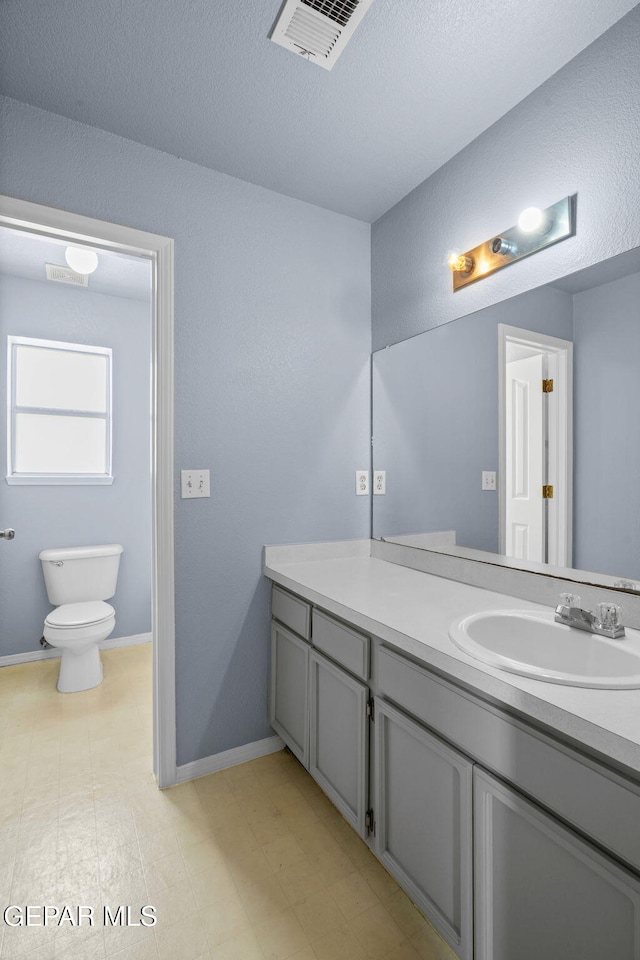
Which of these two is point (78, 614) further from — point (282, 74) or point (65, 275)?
point (282, 74)

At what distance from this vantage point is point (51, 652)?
2.99 m

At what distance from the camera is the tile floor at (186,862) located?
120cm

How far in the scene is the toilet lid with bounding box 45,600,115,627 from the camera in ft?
8.26

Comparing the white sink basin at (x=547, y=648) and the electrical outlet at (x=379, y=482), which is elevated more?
the electrical outlet at (x=379, y=482)

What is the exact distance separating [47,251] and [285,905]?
10.2 ft

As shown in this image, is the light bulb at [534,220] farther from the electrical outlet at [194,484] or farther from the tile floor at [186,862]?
the tile floor at [186,862]

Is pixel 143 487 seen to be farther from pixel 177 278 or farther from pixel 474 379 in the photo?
pixel 474 379

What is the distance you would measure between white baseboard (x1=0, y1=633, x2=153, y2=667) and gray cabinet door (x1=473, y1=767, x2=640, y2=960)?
7.36ft

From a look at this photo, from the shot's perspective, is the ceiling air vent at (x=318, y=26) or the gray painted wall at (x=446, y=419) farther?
the gray painted wall at (x=446, y=419)

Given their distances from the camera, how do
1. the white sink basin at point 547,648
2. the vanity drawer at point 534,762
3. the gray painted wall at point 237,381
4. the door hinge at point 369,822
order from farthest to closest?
the gray painted wall at point 237,381 < the door hinge at point 369,822 < the white sink basin at point 547,648 < the vanity drawer at point 534,762

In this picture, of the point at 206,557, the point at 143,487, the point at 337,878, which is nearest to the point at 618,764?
the point at 337,878

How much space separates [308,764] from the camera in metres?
1.69

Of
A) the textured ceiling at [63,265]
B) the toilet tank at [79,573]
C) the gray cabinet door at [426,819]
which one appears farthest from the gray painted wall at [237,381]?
the toilet tank at [79,573]

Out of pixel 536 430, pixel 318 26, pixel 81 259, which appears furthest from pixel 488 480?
pixel 81 259
